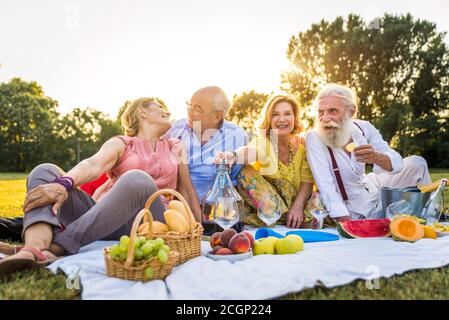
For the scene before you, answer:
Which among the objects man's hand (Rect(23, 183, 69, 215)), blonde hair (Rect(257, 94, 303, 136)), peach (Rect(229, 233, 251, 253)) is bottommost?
peach (Rect(229, 233, 251, 253))

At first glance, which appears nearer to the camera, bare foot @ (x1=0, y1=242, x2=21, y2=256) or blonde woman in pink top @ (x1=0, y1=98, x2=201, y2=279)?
blonde woman in pink top @ (x1=0, y1=98, x2=201, y2=279)

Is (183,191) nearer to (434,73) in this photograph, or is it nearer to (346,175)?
(346,175)

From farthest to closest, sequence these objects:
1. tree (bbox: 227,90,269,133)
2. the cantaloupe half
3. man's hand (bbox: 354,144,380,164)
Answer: tree (bbox: 227,90,269,133) < man's hand (bbox: 354,144,380,164) < the cantaloupe half

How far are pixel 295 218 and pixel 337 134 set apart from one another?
0.97m

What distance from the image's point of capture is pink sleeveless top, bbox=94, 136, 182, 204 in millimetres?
3934

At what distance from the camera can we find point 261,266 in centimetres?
274

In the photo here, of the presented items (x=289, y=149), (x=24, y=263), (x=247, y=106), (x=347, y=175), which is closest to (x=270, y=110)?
(x=289, y=149)

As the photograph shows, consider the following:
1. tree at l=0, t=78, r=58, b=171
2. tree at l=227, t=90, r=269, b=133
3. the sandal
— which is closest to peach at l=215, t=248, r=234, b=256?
the sandal

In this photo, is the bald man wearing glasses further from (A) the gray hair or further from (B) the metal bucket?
(B) the metal bucket

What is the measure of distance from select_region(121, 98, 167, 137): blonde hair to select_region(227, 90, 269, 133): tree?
89.0 ft

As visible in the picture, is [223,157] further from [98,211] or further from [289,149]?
[98,211]

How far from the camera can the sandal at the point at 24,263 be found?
8.18ft
